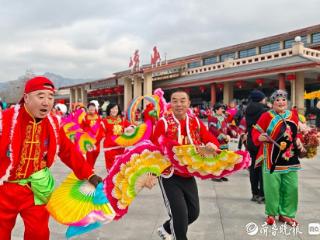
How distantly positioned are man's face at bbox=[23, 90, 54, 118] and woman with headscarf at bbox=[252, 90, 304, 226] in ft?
8.16

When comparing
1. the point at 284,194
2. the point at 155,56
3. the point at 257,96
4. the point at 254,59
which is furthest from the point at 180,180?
the point at 155,56

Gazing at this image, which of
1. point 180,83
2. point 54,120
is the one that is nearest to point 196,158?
point 54,120

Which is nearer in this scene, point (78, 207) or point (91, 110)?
point (78, 207)

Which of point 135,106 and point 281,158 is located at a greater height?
Result: point 135,106

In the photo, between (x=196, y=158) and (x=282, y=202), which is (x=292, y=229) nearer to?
(x=282, y=202)

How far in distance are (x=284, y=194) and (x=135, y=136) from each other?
8.74 feet

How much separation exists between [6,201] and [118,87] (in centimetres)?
2942

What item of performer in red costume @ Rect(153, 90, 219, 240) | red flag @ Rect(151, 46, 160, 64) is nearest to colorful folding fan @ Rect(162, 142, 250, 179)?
performer in red costume @ Rect(153, 90, 219, 240)

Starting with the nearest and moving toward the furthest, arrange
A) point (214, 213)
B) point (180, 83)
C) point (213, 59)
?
point (214, 213) → point (180, 83) → point (213, 59)

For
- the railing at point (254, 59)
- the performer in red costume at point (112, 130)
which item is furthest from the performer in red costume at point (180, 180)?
the railing at point (254, 59)

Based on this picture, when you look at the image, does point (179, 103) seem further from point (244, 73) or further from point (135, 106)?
point (244, 73)

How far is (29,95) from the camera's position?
2.73 meters

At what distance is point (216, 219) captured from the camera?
427 centimetres

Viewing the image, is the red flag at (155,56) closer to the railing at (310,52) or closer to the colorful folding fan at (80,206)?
the railing at (310,52)
